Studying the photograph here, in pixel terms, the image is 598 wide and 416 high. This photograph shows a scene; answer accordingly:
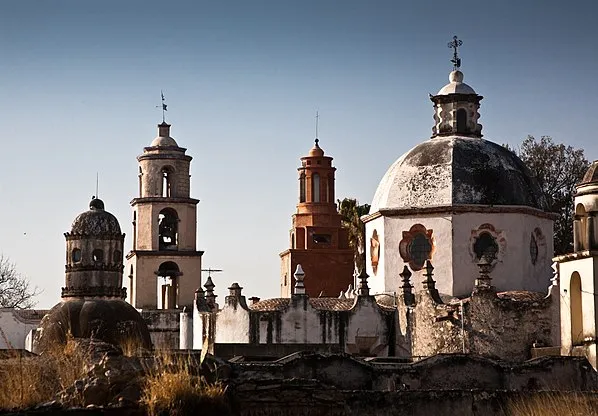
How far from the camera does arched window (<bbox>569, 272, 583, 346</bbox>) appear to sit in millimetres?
31438

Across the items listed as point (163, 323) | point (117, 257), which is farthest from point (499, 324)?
point (163, 323)

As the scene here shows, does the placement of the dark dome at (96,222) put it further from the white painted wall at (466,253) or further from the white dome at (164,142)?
the white dome at (164,142)

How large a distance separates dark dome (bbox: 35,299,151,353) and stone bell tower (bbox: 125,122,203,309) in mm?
28381

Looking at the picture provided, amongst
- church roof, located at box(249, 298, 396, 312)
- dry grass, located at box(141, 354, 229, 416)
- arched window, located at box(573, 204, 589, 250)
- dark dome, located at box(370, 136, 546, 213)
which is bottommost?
dry grass, located at box(141, 354, 229, 416)

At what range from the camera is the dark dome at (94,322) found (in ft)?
87.7

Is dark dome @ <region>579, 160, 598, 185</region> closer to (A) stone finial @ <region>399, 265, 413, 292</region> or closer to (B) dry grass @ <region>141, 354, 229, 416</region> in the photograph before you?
(A) stone finial @ <region>399, 265, 413, 292</region>

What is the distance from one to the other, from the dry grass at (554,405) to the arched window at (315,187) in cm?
4309

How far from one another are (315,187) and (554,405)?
44.9m

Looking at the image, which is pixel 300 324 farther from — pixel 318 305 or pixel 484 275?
pixel 484 275

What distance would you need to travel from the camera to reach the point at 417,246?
41.4m

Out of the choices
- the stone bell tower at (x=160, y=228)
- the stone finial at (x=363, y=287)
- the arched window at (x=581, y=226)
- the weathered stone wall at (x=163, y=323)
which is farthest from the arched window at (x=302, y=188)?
the arched window at (x=581, y=226)

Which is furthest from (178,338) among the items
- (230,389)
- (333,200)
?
(230,389)

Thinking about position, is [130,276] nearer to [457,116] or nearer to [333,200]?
[333,200]

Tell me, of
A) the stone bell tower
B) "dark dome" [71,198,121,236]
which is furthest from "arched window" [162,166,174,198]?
"dark dome" [71,198,121,236]
